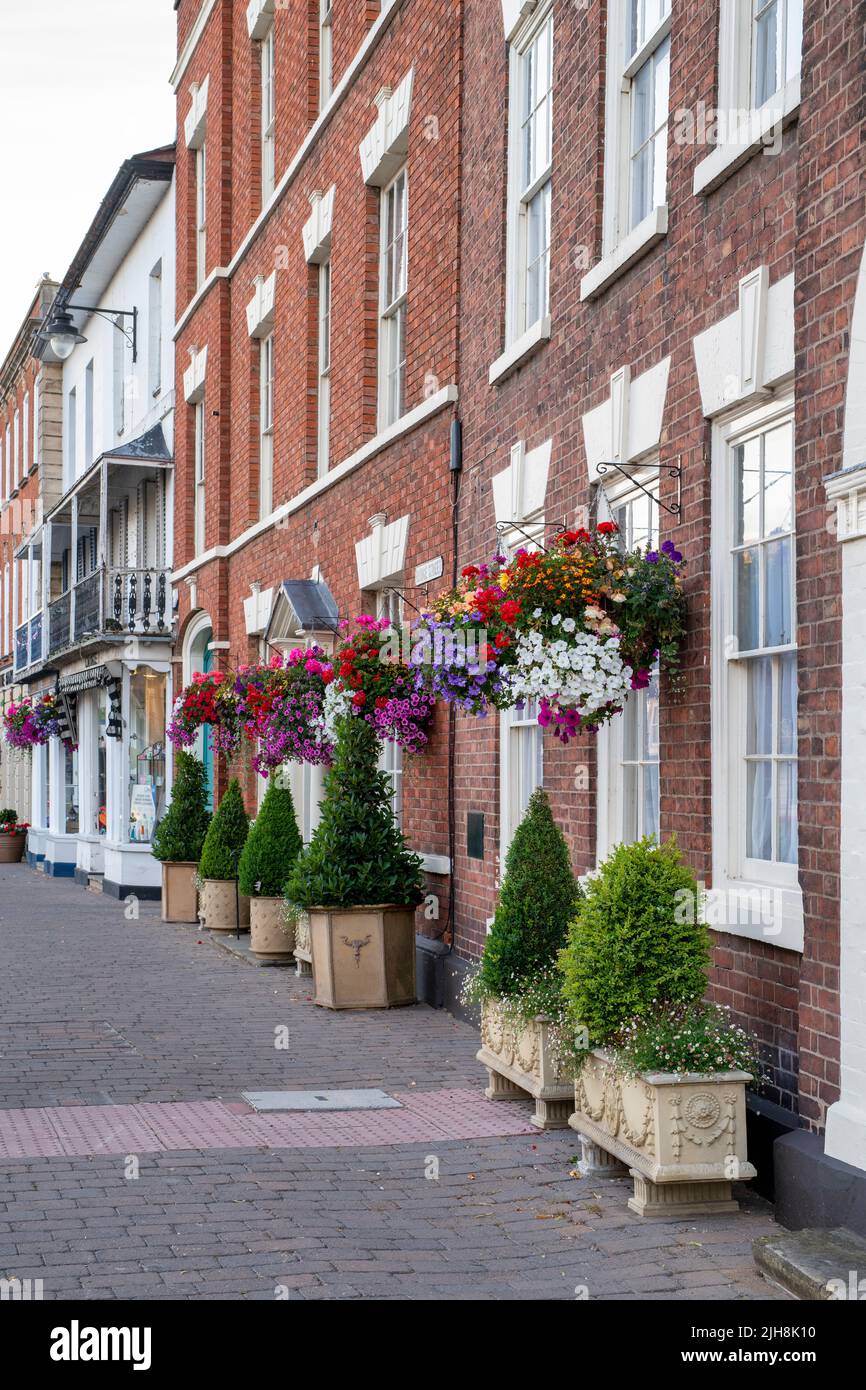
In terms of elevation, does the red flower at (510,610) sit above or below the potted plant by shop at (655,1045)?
above

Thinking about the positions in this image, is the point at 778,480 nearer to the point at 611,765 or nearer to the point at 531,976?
the point at 611,765

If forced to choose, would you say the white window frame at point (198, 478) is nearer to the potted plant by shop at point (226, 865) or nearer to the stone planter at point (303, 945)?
the potted plant by shop at point (226, 865)

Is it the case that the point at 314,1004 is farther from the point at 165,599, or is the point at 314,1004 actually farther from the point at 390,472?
the point at 165,599

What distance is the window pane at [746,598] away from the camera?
23.3 feet

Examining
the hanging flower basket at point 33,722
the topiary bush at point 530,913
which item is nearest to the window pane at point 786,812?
the topiary bush at point 530,913

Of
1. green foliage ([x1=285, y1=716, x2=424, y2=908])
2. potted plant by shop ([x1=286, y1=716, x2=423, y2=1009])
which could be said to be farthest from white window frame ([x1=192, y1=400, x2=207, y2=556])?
potted plant by shop ([x1=286, y1=716, x2=423, y2=1009])

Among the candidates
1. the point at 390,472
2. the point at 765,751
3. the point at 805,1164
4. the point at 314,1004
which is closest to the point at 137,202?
the point at 390,472

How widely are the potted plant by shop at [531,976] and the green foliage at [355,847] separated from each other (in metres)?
3.11

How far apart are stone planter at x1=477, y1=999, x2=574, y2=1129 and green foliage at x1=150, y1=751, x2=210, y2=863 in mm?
10687

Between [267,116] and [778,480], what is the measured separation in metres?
13.6

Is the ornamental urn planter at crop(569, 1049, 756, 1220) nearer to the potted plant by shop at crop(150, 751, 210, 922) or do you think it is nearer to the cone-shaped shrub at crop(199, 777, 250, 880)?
the cone-shaped shrub at crop(199, 777, 250, 880)

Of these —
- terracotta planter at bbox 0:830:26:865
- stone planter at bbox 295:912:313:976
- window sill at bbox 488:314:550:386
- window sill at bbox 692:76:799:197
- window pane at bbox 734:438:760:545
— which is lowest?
terracotta planter at bbox 0:830:26:865

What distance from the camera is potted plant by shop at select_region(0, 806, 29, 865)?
34406mm

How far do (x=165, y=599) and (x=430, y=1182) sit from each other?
16.7 metres
